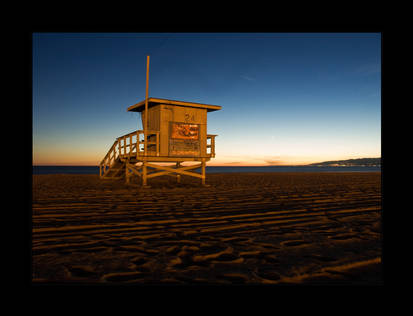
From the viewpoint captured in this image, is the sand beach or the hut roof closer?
the sand beach

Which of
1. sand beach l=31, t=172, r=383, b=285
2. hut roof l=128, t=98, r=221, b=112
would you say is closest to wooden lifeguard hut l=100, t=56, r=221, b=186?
hut roof l=128, t=98, r=221, b=112

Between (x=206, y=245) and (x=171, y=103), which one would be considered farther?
(x=171, y=103)

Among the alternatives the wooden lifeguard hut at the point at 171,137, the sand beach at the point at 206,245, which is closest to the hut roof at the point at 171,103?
the wooden lifeguard hut at the point at 171,137

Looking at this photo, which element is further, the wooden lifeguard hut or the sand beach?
the wooden lifeguard hut

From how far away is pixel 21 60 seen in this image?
1.49 metres

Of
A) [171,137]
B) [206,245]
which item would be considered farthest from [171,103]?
[206,245]

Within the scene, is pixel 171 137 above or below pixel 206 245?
above

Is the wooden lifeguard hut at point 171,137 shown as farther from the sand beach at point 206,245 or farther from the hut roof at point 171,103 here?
the sand beach at point 206,245

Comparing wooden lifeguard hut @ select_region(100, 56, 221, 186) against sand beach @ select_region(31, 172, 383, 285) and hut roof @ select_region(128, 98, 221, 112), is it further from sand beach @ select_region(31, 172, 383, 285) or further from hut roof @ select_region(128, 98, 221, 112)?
sand beach @ select_region(31, 172, 383, 285)

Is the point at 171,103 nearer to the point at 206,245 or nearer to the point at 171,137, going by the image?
the point at 171,137

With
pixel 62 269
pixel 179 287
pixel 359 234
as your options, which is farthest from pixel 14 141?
pixel 359 234

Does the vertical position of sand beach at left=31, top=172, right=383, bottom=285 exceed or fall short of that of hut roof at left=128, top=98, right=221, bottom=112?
it falls short

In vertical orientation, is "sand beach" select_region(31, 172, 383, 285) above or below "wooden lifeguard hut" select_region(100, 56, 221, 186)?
below
